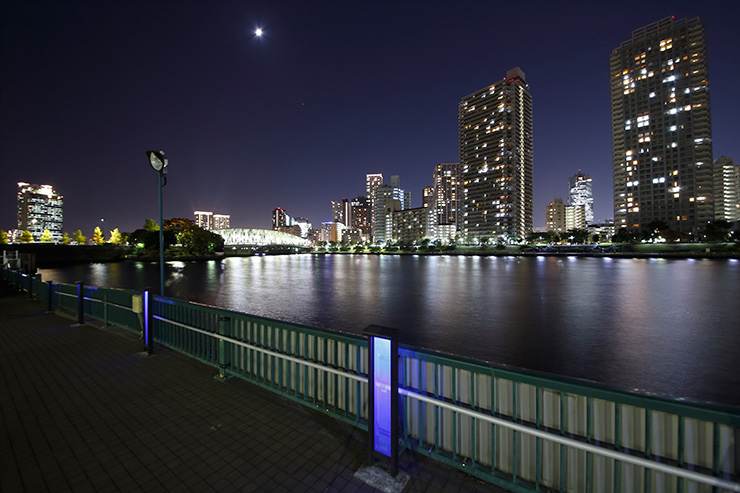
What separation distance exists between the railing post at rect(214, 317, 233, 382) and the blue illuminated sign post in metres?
3.68

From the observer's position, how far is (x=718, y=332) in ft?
43.5

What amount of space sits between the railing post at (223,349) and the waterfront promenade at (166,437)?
20 cm

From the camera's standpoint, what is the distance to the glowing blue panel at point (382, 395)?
3.59 m

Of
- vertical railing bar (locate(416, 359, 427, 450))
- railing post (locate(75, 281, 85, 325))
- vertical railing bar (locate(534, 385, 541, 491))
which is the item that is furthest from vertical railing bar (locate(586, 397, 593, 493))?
railing post (locate(75, 281, 85, 325))

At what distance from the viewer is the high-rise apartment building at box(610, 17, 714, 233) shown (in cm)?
13712

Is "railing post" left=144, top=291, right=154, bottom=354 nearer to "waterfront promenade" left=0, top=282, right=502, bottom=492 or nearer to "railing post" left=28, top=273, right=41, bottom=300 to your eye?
"waterfront promenade" left=0, top=282, right=502, bottom=492

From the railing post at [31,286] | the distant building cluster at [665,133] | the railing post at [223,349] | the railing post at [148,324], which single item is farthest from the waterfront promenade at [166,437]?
the distant building cluster at [665,133]

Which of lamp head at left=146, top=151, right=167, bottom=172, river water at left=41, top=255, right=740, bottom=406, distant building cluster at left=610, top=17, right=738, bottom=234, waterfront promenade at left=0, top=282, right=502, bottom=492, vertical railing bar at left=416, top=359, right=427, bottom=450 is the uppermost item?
distant building cluster at left=610, top=17, right=738, bottom=234

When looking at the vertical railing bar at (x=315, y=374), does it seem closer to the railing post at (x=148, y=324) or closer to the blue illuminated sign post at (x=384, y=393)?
the blue illuminated sign post at (x=384, y=393)

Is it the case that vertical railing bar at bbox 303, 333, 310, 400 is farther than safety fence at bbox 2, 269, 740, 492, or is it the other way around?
vertical railing bar at bbox 303, 333, 310, 400

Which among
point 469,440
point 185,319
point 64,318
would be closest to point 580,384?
point 469,440

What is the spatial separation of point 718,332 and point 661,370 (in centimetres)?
703

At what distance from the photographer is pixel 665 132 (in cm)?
14388

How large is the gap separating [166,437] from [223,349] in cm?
186
